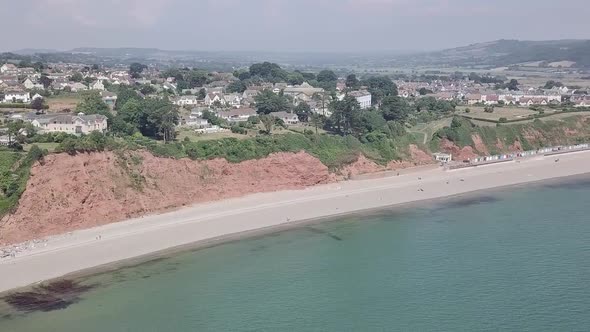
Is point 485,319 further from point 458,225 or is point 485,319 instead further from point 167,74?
point 167,74

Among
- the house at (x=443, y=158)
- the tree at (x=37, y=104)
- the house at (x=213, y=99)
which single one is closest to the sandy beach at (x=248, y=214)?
the house at (x=443, y=158)

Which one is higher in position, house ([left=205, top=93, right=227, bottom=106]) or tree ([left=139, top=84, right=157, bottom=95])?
tree ([left=139, top=84, right=157, bottom=95])

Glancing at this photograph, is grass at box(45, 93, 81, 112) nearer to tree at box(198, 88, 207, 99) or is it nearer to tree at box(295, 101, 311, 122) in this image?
tree at box(198, 88, 207, 99)

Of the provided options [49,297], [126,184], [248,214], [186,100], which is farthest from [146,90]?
[49,297]

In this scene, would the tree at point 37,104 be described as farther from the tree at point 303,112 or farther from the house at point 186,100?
the tree at point 303,112

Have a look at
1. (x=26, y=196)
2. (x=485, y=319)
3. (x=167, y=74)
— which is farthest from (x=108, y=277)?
(x=167, y=74)

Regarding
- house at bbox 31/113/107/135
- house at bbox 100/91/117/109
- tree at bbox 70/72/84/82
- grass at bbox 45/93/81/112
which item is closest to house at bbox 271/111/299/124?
house at bbox 100/91/117/109
